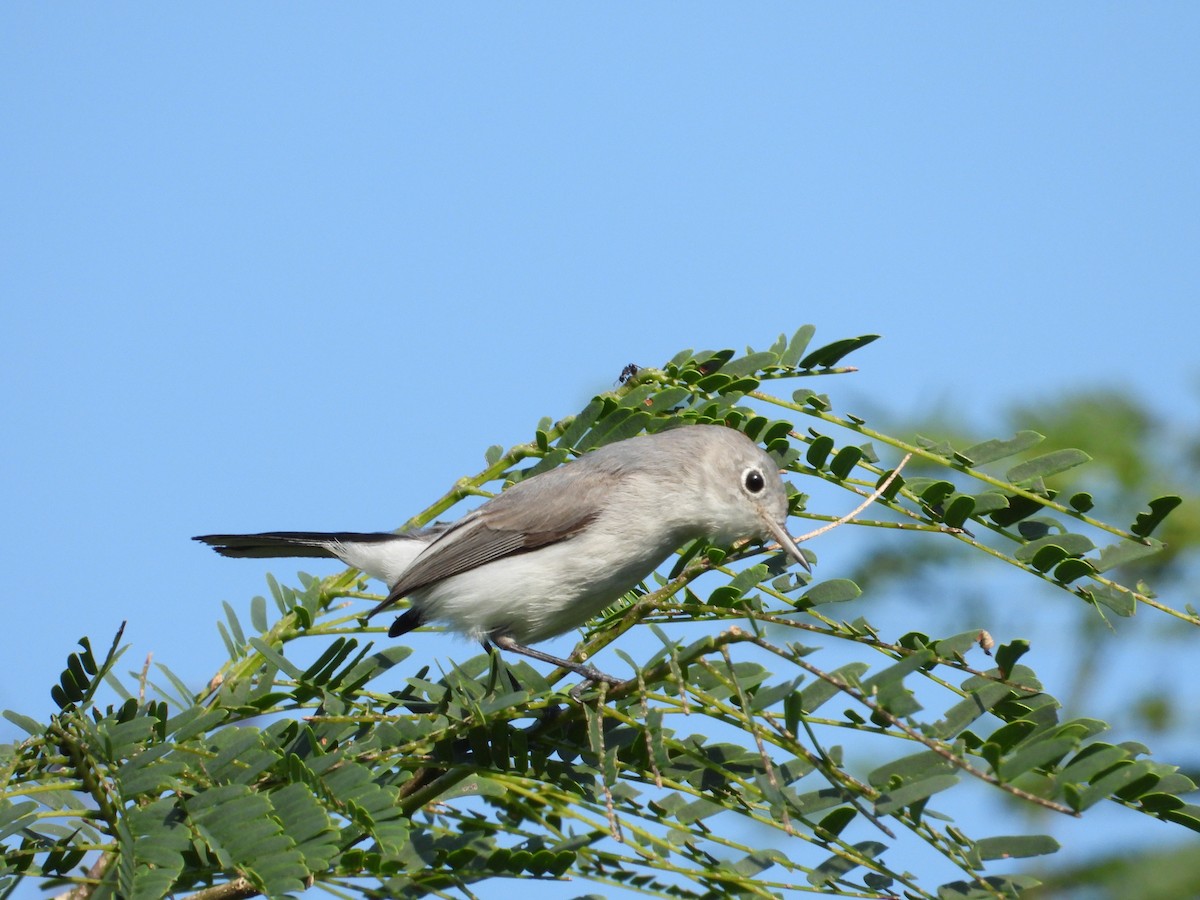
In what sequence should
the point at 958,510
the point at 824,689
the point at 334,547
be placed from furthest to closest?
the point at 334,547, the point at 958,510, the point at 824,689

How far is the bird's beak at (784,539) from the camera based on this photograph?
328 centimetres

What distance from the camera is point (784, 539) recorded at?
11.6 feet

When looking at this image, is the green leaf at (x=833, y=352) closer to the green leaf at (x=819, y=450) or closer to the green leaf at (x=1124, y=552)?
the green leaf at (x=819, y=450)

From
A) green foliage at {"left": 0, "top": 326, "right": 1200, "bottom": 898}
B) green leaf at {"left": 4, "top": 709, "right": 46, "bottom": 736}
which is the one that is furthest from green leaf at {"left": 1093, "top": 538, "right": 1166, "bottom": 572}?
green leaf at {"left": 4, "top": 709, "right": 46, "bottom": 736}

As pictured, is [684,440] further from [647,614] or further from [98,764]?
[98,764]

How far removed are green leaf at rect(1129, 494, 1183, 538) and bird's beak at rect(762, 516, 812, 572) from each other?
0.85 m

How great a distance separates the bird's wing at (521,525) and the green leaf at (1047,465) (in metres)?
1.59

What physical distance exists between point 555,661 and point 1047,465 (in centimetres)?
154

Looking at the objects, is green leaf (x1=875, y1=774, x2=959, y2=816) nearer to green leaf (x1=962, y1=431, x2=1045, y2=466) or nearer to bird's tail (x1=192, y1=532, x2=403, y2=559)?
green leaf (x1=962, y1=431, x2=1045, y2=466)

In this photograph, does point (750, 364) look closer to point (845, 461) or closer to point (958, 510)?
point (845, 461)

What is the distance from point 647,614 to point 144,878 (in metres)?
1.17

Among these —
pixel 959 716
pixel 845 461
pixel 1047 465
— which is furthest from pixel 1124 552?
pixel 959 716

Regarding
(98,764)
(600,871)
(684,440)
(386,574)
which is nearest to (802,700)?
(600,871)

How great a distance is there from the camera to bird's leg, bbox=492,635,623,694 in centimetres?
301
